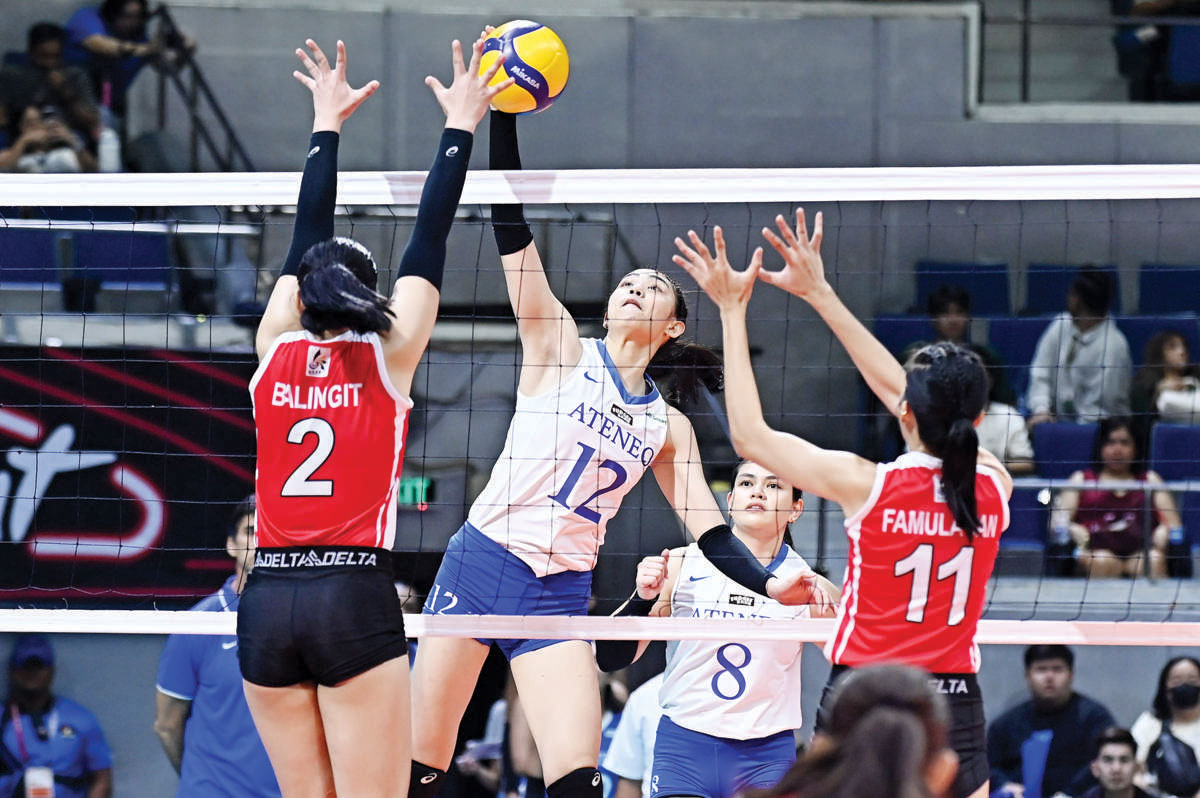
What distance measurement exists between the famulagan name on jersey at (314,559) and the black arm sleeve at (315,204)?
87 centimetres

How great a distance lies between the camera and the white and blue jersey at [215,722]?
7.00 meters

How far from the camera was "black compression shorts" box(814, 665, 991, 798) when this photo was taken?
3.95m

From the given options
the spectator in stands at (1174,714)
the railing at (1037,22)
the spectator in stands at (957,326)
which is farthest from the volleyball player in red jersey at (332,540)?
the railing at (1037,22)

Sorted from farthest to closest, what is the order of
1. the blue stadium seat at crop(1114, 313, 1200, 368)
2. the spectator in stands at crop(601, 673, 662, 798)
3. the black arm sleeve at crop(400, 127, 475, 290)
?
the blue stadium seat at crop(1114, 313, 1200, 368)
the spectator in stands at crop(601, 673, 662, 798)
the black arm sleeve at crop(400, 127, 475, 290)

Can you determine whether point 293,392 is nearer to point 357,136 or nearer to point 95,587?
point 95,587


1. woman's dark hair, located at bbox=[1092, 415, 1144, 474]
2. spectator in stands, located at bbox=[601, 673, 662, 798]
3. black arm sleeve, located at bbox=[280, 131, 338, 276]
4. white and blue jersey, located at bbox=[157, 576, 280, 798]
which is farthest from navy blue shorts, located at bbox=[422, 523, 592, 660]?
woman's dark hair, located at bbox=[1092, 415, 1144, 474]

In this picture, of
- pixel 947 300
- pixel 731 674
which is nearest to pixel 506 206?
pixel 731 674

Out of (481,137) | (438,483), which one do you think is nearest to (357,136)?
(481,137)

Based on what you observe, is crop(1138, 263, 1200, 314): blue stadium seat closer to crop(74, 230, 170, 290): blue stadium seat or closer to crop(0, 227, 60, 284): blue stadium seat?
crop(74, 230, 170, 290): blue stadium seat

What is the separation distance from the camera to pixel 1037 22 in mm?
10953

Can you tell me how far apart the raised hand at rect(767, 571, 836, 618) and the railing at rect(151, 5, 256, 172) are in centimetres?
667

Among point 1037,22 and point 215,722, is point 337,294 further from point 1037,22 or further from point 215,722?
point 1037,22

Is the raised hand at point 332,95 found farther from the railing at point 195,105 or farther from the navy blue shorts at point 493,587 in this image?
the railing at point 195,105

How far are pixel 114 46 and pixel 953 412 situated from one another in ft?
27.8
